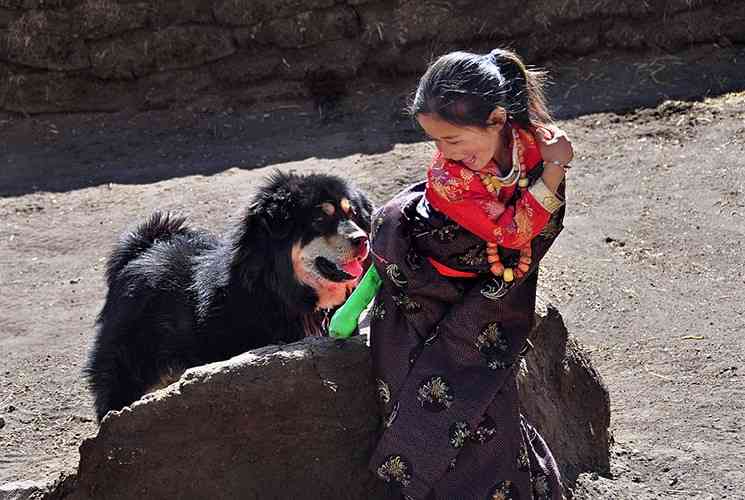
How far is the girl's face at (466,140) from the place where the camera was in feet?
10.2

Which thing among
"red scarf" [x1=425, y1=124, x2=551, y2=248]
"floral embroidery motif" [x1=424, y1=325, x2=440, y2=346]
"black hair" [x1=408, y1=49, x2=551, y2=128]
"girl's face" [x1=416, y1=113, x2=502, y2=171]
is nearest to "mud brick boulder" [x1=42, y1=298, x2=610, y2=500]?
"floral embroidery motif" [x1=424, y1=325, x2=440, y2=346]

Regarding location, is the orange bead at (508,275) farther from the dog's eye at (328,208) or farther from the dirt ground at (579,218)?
the dirt ground at (579,218)

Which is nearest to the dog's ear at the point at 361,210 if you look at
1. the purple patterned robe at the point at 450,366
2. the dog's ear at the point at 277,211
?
the dog's ear at the point at 277,211

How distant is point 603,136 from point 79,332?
3.76 m

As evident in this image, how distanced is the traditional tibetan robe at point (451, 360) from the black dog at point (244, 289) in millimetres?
832

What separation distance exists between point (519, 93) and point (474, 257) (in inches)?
19.9

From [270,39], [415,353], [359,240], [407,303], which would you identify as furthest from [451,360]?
[270,39]

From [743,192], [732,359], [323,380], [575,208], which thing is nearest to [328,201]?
[323,380]

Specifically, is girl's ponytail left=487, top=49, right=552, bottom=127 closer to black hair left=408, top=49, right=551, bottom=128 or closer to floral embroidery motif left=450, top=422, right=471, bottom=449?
black hair left=408, top=49, right=551, bottom=128

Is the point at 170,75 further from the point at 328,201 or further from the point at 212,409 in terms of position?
the point at 212,409

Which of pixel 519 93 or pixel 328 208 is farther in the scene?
pixel 328 208

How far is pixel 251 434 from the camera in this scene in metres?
3.53

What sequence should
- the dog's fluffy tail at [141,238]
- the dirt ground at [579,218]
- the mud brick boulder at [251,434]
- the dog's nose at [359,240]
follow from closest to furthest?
1. the mud brick boulder at [251,434]
2. the dog's nose at [359,240]
3. the dirt ground at [579,218]
4. the dog's fluffy tail at [141,238]

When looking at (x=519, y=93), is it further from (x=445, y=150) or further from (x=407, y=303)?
(x=407, y=303)
